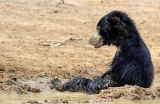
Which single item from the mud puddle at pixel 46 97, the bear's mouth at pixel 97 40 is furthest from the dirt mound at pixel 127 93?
the bear's mouth at pixel 97 40

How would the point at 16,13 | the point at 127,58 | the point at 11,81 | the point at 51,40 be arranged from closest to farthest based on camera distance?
the point at 127,58 → the point at 11,81 → the point at 51,40 → the point at 16,13

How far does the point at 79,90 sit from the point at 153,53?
4.75 m

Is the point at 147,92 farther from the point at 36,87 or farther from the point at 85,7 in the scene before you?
the point at 85,7

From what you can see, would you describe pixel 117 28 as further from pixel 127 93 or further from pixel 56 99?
pixel 56 99

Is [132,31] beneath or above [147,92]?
above

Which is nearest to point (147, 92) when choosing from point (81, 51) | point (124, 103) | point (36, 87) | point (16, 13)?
point (124, 103)

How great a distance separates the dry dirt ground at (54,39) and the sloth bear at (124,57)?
41cm

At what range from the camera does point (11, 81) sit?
830cm

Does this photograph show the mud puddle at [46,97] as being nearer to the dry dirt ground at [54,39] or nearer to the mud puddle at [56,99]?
the mud puddle at [56,99]

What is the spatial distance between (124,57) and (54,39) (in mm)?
5191

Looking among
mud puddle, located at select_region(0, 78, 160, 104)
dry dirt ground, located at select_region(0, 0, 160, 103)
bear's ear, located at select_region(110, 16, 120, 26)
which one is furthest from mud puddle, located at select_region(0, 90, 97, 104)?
bear's ear, located at select_region(110, 16, 120, 26)

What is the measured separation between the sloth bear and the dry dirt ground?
41cm

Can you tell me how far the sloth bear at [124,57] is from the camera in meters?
7.74

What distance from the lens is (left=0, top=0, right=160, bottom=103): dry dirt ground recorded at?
9.39 metres
